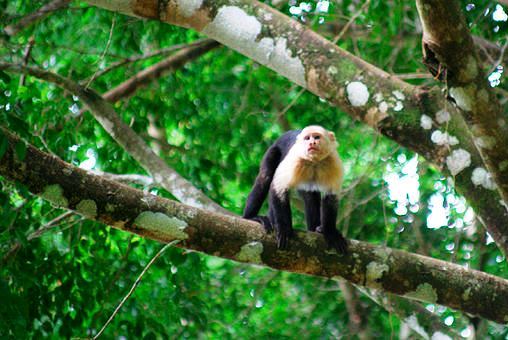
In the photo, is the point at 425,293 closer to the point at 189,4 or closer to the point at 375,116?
the point at 375,116

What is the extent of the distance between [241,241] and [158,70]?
3.09 meters

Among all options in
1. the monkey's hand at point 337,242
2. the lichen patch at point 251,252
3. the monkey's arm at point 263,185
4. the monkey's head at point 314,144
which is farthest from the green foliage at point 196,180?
the lichen patch at point 251,252

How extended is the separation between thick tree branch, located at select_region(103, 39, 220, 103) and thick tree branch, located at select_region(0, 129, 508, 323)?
8.97 ft

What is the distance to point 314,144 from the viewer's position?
4.39 metres

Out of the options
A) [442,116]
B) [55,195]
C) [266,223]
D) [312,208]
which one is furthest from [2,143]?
[312,208]

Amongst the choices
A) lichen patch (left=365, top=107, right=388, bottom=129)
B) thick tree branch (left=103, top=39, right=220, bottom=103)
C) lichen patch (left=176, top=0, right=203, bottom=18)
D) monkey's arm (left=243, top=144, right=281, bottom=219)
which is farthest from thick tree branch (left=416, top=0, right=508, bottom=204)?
thick tree branch (left=103, top=39, right=220, bottom=103)

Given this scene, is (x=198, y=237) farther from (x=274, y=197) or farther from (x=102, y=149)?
(x=102, y=149)

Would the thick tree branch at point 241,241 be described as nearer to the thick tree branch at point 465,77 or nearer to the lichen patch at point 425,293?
the lichen patch at point 425,293

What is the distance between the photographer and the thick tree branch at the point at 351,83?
3.36 meters

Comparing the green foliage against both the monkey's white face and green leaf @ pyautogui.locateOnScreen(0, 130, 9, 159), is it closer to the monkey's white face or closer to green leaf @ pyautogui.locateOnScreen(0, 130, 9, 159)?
the monkey's white face

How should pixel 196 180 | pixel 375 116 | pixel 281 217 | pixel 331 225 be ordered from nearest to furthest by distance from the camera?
pixel 375 116, pixel 281 217, pixel 331 225, pixel 196 180

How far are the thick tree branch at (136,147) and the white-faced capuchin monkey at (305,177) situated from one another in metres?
0.37

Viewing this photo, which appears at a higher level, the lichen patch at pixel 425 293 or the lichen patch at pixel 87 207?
the lichen patch at pixel 87 207

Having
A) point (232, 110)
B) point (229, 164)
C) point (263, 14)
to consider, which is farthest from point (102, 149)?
point (263, 14)
